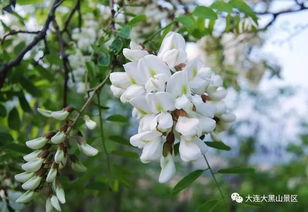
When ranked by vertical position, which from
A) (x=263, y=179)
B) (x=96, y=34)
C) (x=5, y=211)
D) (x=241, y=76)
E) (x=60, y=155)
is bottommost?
(x=263, y=179)

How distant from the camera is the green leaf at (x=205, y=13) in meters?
0.98

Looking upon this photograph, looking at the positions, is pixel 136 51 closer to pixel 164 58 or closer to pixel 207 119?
pixel 164 58

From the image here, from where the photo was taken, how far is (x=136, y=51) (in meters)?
0.71

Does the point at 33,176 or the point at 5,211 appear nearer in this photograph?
the point at 33,176

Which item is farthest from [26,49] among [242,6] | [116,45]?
[242,6]

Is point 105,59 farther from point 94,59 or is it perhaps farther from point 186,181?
point 186,181

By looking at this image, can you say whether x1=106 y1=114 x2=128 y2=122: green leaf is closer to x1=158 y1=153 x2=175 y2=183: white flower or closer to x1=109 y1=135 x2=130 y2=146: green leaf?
x1=109 y1=135 x2=130 y2=146: green leaf

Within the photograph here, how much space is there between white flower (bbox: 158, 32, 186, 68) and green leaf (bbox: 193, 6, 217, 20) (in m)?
0.27

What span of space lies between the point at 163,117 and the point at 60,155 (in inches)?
7.5

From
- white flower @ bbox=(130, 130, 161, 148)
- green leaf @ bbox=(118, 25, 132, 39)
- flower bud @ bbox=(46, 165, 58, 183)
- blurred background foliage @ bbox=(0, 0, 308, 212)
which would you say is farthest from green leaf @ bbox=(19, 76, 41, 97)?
white flower @ bbox=(130, 130, 161, 148)

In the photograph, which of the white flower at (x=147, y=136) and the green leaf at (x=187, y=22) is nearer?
the white flower at (x=147, y=136)

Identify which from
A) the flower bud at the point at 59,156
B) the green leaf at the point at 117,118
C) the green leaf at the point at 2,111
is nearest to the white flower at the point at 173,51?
the flower bud at the point at 59,156

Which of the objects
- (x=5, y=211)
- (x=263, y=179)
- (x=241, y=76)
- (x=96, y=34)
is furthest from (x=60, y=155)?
(x=263, y=179)

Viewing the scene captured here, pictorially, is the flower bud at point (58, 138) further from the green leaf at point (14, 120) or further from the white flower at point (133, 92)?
the green leaf at point (14, 120)
